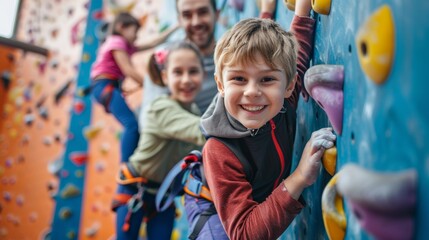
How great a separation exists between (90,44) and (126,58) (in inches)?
45.3

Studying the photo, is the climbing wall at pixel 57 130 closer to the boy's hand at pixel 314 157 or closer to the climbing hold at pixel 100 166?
the climbing hold at pixel 100 166

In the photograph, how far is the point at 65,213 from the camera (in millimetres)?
2920

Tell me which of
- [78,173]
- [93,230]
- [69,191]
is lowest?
[93,230]

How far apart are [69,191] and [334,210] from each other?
2.48m

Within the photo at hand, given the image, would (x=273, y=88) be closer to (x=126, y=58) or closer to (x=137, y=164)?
(x=137, y=164)

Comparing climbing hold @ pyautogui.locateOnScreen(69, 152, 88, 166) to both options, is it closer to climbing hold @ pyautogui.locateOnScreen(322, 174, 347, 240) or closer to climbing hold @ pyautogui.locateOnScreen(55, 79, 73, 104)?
climbing hold @ pyautogui.locateOnScreen(55, 79, 73, 104)

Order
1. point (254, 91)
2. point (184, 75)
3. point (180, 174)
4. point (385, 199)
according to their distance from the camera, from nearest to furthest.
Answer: point (385, 199)
point (254, 91)
point (180, 174)
point (184, 75)

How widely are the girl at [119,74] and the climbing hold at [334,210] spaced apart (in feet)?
4.03

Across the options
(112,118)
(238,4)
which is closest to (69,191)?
(112,118)

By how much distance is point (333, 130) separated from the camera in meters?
0.84

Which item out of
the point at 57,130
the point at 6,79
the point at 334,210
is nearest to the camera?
the point at 334,210

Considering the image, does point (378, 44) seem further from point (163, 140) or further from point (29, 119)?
point (29, 119)

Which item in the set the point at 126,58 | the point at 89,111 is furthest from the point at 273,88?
the point at 89,111

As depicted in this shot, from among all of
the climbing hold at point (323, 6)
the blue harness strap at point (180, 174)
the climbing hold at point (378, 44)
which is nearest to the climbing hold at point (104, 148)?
the blue harness strap at point (180, 174)
